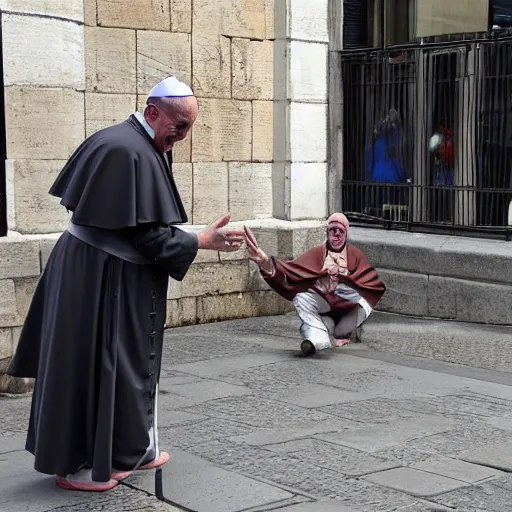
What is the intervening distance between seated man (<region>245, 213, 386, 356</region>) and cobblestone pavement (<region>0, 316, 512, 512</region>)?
11.6 inches

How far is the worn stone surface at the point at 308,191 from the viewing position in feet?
33.4

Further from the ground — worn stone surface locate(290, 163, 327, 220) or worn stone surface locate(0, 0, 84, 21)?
worn stone surface locate(0, 0, 84, 21)

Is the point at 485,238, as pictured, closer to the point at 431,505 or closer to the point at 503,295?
the point at 503,295

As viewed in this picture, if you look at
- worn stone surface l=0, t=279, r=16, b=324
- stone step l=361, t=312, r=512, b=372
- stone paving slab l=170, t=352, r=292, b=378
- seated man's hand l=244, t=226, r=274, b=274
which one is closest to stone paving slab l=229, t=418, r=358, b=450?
seated man's hand l=244, t=226, r=274, b=274

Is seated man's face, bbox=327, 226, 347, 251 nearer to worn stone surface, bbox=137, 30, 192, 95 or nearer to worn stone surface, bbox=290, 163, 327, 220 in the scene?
worn stone surface, bbox=290, 163, 327, 220

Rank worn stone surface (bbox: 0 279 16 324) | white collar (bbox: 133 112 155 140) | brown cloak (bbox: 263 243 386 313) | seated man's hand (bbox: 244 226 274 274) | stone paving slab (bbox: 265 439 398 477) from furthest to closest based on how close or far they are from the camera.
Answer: brown cloak (bbox: 263 243 386 313), worn stone surface (bbox: 0 279 16 324), seated man's hand (bbox: 244 226 274 274), stone paving slab (bbox: 265 439 398 477), white collar (bbox: 133 112 155 140)

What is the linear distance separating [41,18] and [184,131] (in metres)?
3.52

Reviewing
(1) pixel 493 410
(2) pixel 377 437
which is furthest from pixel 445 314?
(2) pixel 377 437

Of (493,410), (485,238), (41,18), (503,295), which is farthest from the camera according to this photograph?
(485,238)

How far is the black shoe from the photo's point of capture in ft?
26.9

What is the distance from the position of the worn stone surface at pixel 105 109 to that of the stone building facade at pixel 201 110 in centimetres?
1

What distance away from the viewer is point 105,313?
192 inches

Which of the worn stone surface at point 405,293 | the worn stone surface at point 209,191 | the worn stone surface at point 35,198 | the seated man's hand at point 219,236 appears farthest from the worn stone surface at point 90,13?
the seated man's hand at point 219,236

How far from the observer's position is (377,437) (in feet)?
19.5
